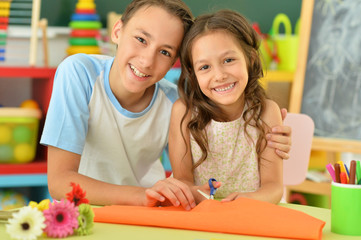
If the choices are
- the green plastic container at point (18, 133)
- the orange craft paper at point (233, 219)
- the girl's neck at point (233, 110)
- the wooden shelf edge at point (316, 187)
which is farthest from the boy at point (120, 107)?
the wooden shelf edge at point (316, 187)

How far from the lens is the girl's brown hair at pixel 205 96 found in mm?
1379

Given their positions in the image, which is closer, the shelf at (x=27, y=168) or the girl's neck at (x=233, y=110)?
the girl's neck at (x=233, y=110)

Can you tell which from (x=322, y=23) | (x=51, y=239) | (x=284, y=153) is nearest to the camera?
(x=51, y=239)

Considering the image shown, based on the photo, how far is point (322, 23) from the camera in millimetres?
2758

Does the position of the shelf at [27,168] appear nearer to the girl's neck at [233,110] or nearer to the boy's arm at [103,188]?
the boy's arm at [103,188]

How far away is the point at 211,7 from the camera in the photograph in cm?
325

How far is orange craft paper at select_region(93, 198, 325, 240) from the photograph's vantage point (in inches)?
33.3

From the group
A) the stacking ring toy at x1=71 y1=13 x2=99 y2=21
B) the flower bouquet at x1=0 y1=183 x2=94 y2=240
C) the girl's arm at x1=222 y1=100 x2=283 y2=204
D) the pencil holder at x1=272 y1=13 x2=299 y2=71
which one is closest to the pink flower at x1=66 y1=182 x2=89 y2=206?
the flower bouquet at x1=0 y1=183 x2=94 y2=240

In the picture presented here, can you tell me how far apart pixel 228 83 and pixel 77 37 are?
169cm

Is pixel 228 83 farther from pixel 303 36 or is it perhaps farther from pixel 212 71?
pixel 303 36

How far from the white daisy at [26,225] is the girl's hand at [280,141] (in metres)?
0.73

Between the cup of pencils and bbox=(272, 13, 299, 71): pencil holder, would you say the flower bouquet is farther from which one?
bbox=(272, 13, 299, 71): pencil holder

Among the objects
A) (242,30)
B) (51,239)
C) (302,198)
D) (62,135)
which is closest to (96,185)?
(62,135)

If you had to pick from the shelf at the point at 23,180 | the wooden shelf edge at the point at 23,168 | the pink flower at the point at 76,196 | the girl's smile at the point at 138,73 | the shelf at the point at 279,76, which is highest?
the girl's smile at the point at 138,73
